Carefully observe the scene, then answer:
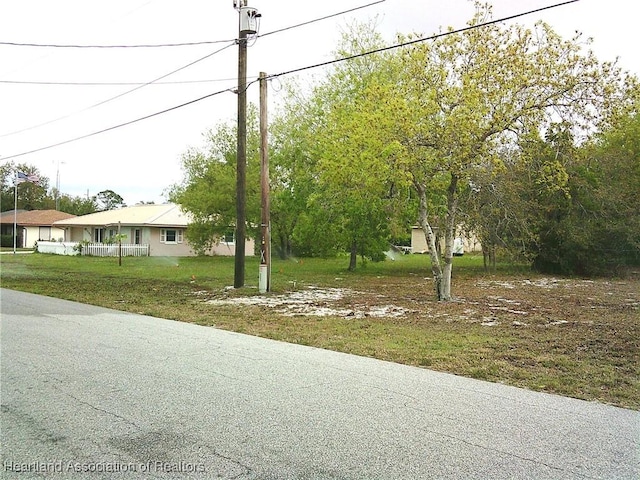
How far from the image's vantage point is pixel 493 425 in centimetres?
518

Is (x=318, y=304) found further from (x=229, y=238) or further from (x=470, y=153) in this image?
(x=229, y=238)

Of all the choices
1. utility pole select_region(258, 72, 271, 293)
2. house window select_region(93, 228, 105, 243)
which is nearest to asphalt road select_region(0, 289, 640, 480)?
utility pole select_region(258, 72, 271, 293)

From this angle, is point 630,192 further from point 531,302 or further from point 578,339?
point 578,339

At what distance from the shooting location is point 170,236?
44469mm

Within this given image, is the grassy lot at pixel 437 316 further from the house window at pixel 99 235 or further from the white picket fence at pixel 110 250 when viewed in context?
the house window at pixel 99 235

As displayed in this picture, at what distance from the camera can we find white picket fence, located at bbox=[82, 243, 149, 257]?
4194 cm

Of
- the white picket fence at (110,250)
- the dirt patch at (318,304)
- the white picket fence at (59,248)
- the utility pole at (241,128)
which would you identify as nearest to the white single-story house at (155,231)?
the white picket fence at (110,250)

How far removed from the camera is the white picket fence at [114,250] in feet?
138

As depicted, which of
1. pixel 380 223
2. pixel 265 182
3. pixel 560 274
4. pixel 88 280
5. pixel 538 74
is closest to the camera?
pixel 538 74

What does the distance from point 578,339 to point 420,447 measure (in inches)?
255

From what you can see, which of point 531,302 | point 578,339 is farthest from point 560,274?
point 578,339

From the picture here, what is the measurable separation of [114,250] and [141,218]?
12.2 feet

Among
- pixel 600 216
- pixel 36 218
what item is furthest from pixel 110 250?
pixel 600 216

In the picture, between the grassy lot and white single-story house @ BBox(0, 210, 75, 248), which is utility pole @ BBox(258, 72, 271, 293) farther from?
white single-story house @ BBox(0, 210, 75, 248)
